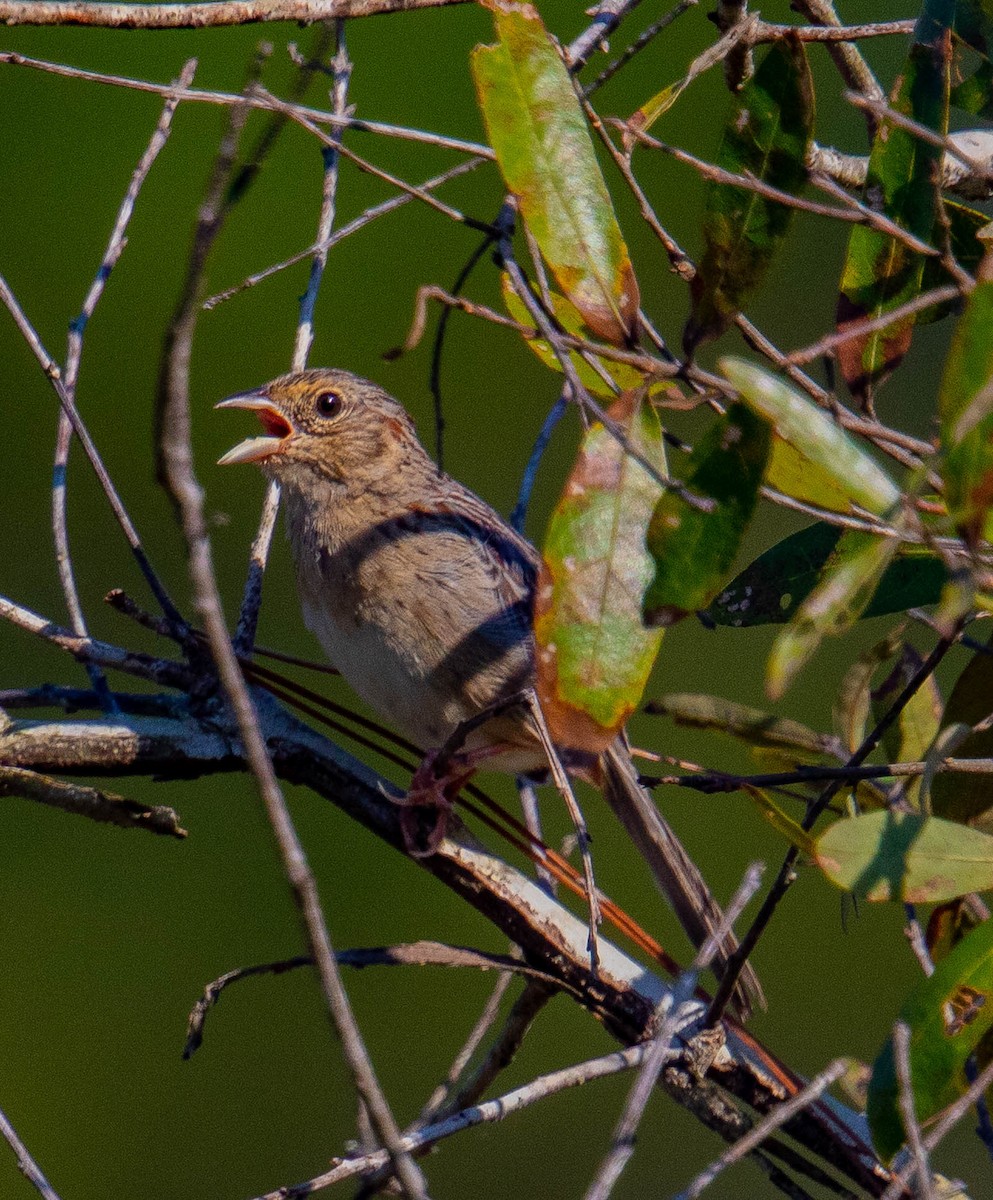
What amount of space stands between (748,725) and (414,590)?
1216 millimetres

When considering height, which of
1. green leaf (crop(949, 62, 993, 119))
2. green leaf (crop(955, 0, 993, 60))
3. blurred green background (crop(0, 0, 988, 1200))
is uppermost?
green leaf (crop(955, 0, 993, 60))

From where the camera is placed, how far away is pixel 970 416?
4.42ft

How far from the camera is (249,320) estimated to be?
517cm

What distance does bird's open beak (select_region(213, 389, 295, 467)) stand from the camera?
143 inches

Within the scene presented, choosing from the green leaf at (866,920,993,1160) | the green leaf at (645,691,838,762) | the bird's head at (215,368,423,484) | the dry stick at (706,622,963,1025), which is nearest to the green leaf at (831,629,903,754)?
the green leaf at (645,691,838,762)

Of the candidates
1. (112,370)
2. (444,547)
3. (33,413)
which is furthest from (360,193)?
(444,547)

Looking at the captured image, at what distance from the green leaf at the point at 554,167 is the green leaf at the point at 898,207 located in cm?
34

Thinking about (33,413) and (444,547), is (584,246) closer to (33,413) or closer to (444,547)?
(444,547)

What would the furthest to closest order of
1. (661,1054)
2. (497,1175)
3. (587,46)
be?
1. (497,1175)
2. (587,46)
3. (661,1054)

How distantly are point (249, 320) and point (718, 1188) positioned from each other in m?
3.62

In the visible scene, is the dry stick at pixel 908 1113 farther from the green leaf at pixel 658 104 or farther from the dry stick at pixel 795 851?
the green leaf at pixel 658 104

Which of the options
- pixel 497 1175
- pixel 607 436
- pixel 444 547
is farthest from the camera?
pixel 497 1175

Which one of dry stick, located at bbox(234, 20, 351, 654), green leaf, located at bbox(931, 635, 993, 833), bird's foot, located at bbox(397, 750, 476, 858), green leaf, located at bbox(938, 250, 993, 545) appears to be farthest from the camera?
dry stick, located at bbox(234, 20, 351, 654)

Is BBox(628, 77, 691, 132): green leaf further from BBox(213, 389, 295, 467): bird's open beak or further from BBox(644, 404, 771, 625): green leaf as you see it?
BBox(213, 389, 295, 467): bird's open beak
